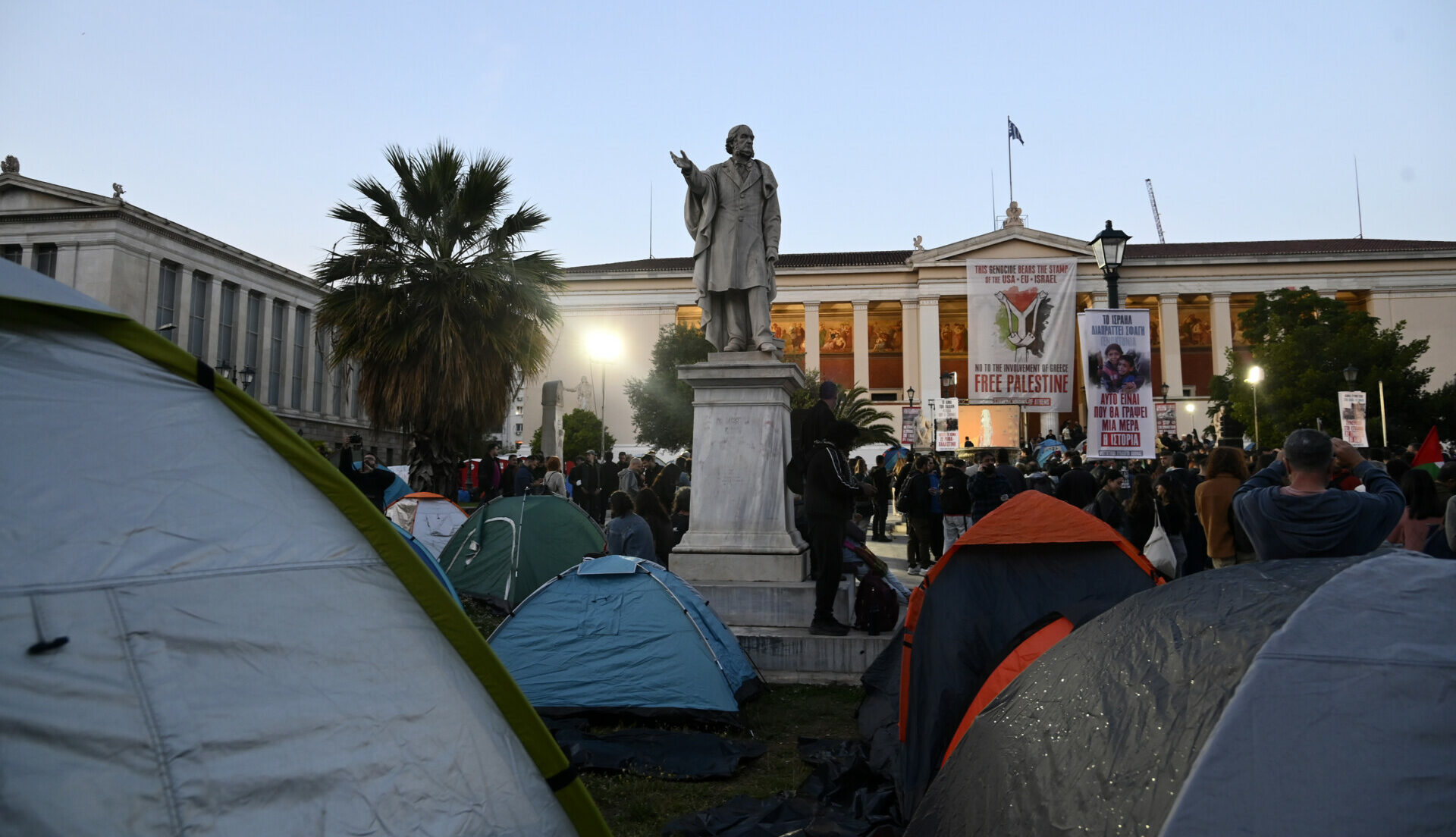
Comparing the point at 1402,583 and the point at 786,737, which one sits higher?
the point at 1402,583

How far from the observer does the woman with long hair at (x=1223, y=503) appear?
5.86m

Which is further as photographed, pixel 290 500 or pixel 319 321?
pixel 319 321

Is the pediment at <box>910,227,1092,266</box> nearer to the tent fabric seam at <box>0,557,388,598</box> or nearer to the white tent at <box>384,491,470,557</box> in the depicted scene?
the white tent at <box>384,491,470,557</box>

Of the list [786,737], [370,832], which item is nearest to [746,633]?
[786,737]

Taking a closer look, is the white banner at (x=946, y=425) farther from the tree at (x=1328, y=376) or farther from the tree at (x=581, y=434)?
the tree at (x=581, y=434)

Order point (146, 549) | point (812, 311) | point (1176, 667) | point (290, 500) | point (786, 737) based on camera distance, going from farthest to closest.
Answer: point (812, 311) → point (786, 737) → point (290, 500) → point (146, 549) → point (1176, 667)

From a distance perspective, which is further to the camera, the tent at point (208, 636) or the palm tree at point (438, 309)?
the palm tree at point (438, 309)

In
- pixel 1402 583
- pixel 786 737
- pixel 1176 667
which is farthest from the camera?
pixel 786 737

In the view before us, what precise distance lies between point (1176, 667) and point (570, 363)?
174 feet

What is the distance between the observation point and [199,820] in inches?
75.0

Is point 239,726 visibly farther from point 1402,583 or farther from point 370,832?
point 1402,583

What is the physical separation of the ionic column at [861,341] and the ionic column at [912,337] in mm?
2252

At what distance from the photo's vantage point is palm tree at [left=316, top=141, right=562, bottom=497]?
47.9 ft

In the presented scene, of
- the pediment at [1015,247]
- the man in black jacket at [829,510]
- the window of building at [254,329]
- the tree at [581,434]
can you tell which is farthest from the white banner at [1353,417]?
the window of building at [254,329]
